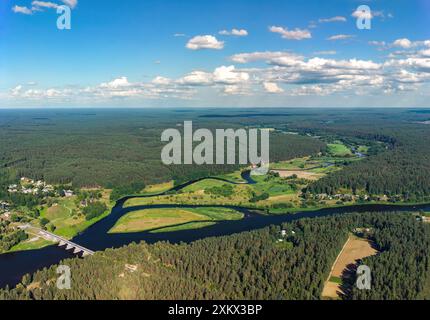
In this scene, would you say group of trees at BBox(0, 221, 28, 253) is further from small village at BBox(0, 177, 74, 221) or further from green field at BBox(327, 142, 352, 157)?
green field at BBox(327, 142, 352, 157)

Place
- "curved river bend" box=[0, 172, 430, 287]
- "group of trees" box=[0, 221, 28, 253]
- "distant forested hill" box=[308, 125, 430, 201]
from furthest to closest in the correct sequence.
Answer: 1. "distant forested hill" box=[308, 125, 430, 201]
2. "group of trees" box=[0, 221, 28, 253]
3. "curved river bend" box=[0, 172, 430, 287]

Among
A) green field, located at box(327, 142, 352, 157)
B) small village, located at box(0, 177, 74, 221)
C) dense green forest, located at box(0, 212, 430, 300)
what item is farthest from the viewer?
green field, located at box(327, 142, 352, 157)

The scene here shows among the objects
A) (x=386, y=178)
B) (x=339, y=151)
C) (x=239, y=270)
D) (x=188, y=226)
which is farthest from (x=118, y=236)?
(x=339, y=151)

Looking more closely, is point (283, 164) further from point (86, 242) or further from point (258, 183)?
point (86, 242)

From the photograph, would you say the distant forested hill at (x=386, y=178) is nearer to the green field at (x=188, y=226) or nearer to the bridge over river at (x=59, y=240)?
the green field at (x=188, y=226)

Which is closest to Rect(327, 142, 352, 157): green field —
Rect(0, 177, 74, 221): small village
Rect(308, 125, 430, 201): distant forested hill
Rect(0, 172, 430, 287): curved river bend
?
Rect(308, 125, 430, 201): distant forested hill
